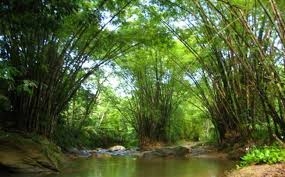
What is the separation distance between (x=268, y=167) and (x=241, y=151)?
6.32 metres

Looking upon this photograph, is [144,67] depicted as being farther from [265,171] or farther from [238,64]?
[265,171]

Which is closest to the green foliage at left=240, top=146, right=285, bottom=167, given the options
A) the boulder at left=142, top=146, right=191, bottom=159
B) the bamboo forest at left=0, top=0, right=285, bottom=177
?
the bamboo forest at left=0, top=0, right=285, bottom=177

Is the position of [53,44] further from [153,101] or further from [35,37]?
[153,101]

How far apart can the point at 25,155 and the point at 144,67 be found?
39.0 feet

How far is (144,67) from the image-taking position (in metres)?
21.3

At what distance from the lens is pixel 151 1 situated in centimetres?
1229

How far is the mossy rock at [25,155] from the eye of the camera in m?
9.77

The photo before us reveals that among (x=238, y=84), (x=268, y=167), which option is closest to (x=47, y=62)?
(x=238, y=84)

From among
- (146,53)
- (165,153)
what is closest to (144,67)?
(146,53)

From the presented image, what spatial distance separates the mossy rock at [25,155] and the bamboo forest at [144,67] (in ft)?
0.09

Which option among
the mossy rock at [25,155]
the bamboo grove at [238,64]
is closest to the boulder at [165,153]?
the bamboo grove at [238,64]

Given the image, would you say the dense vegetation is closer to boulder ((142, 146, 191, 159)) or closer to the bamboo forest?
the bamboo forest

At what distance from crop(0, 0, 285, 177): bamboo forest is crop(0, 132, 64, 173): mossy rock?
0.03 meters

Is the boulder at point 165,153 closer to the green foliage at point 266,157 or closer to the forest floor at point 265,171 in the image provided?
the green foliage at point 266,157
